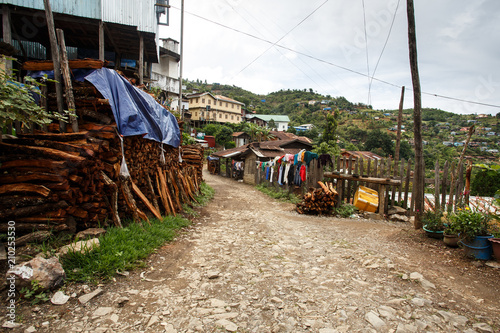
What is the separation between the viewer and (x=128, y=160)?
5.32 meters

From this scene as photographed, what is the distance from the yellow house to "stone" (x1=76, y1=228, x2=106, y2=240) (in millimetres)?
48844

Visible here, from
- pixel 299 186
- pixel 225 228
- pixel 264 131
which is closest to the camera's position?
pixel 225 228

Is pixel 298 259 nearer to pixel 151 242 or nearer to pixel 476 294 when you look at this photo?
pixel 476 294

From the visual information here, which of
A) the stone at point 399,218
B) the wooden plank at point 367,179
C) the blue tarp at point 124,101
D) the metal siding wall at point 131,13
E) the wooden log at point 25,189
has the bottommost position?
the stone at point 399,218

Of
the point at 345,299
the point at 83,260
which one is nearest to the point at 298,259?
the point at 345,299

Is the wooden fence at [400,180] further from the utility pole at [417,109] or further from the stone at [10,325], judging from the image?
A: the stone at [10,325]

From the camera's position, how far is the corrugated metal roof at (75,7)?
9.25m

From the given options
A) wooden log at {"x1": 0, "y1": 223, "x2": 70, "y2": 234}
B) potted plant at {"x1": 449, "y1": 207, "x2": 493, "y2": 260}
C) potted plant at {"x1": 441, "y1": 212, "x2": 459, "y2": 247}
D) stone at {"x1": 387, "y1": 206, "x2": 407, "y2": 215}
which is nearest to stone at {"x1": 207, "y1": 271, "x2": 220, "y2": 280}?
wooden log at {"x1": 0, "y1": 223, "x2": 70, "y2": 234}

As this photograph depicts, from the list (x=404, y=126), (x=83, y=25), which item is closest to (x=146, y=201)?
(x=83, y=25)

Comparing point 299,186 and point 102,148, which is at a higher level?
point 102,148

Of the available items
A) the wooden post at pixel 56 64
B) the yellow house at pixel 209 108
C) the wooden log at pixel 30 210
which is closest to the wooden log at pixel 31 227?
the wooden log at pixel 30 210

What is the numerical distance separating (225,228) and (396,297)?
3983 mm

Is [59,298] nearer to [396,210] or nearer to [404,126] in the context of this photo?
[396,210]

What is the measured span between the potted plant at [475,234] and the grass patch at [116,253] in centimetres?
540
